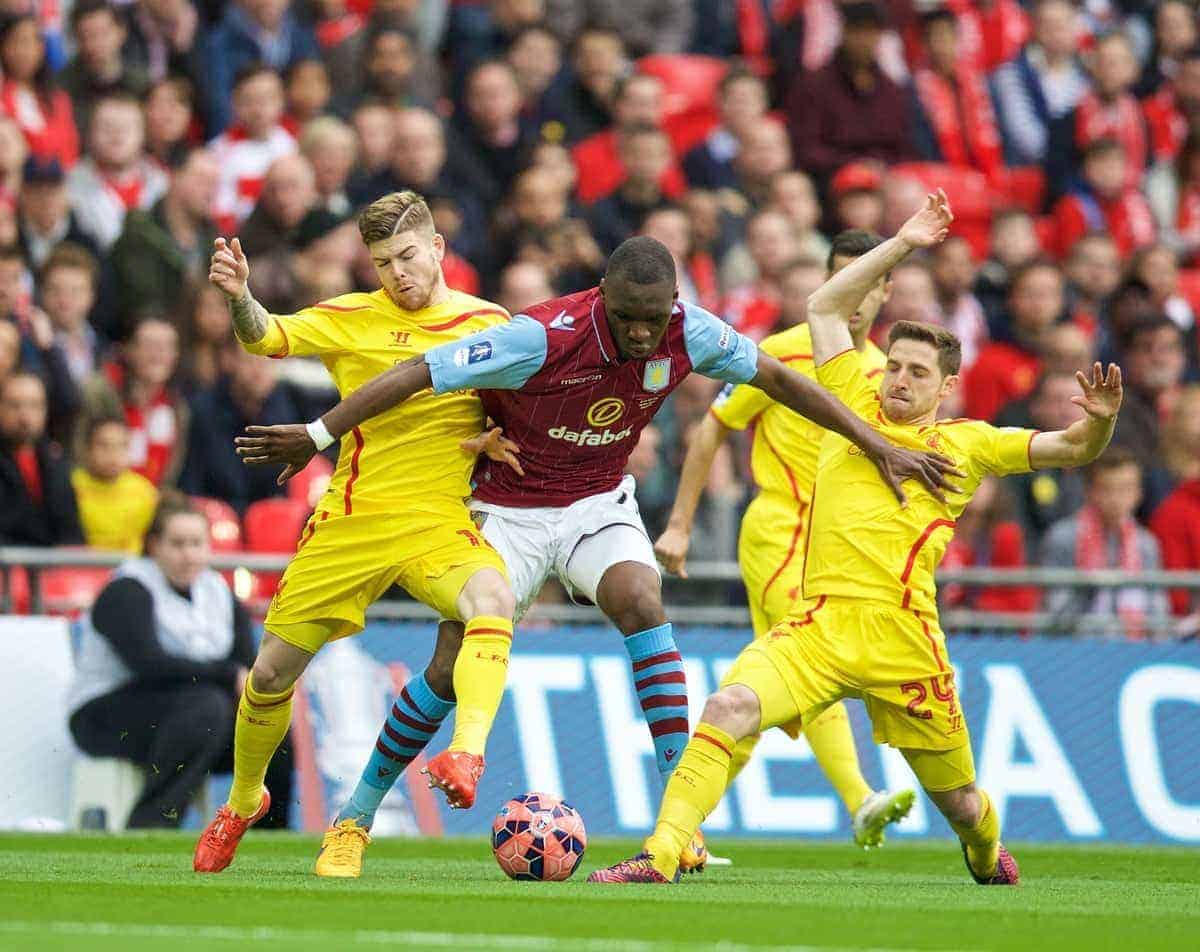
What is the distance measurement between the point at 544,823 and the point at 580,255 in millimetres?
7774

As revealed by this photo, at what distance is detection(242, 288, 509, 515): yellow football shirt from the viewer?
9.58 metres

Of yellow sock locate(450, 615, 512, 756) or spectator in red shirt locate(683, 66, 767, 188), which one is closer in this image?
yellow sock locate(450, 615, 512, 756)

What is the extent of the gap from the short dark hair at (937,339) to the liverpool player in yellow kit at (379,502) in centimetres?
171

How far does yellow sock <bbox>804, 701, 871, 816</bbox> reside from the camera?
36.6ft

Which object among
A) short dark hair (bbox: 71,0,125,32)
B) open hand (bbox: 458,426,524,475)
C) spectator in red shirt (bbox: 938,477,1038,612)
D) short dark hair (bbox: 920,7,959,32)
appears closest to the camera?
open hand (bbox: 458,426,524,475)

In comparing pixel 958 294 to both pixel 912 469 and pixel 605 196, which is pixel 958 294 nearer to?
pixel 605 196

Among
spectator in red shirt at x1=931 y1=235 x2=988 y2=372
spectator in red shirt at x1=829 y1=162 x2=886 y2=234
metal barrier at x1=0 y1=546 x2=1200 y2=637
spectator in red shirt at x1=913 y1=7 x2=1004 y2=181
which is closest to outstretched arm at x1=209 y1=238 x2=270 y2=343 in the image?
metal barrier at x1=0 y1=546 x2=1200 y2=637

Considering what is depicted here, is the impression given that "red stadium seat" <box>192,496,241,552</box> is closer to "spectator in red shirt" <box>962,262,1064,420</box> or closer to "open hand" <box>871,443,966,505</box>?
"spectator in red shirt" <box>962,262,1064,420</box>

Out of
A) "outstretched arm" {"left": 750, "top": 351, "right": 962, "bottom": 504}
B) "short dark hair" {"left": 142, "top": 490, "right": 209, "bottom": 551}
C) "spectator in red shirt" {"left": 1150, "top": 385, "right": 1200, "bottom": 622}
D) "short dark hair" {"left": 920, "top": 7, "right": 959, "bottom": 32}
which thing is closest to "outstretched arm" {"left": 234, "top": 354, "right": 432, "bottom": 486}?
"outstretched arm" {"left": 750, "top": 351, "right": 962, "bottom": 504}

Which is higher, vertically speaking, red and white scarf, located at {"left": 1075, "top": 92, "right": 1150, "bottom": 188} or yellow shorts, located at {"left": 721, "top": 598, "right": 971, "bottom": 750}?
yellow shorts, located at {"left": 721, "top": 598, "right": 971, "bottom": 750}

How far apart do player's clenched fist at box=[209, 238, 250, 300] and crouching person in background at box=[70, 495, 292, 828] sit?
4113mm

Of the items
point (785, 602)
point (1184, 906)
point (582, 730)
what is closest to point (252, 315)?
point (785, 602)

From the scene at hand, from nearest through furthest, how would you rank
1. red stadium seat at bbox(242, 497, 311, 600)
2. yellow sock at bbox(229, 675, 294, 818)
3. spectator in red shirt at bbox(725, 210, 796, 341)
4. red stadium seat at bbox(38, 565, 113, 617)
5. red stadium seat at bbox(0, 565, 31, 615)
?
yellow sock at bbox(229, 675, 294, 818) → red stadium seat at bbox(0, 565, 31, 615) → red stadium seat at bbox(38, 565, 113, 617) → red stadium seat at bbox(242, 497, 311, 600) → spectator in red shirt at bbox(725, 210, 796, 341)

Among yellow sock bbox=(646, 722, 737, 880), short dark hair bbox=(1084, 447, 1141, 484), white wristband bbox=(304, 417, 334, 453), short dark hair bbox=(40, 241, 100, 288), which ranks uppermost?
white wristband bbox=(304, 417, 334, 453)
